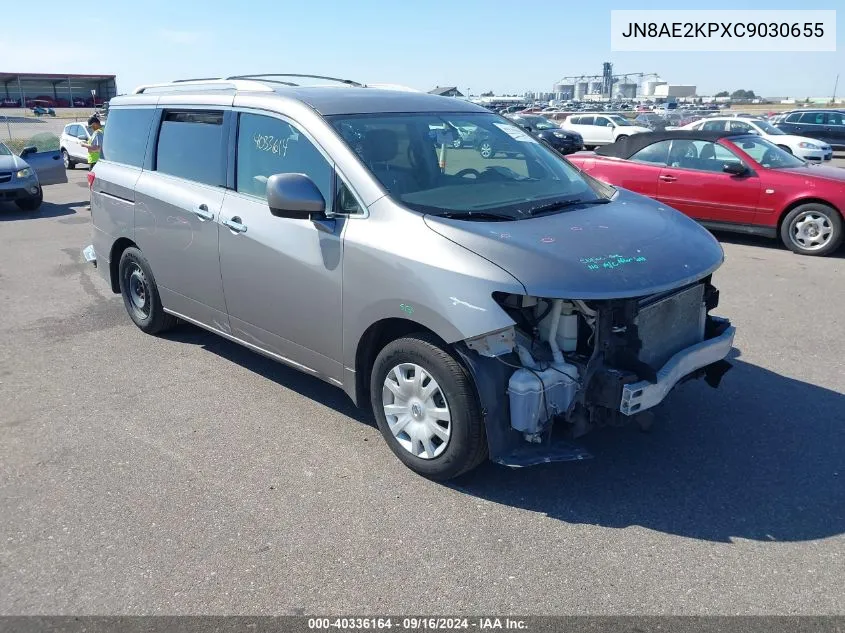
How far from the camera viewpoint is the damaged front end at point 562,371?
134 inches

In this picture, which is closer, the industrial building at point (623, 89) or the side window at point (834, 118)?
the side window at point (834, 118)

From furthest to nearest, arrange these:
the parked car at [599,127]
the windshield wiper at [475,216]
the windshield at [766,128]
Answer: the parked car at [599,127] → the windshield at [766,128] → the windshield wiper at [475,216]

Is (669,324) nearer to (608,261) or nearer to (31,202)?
(608,261)

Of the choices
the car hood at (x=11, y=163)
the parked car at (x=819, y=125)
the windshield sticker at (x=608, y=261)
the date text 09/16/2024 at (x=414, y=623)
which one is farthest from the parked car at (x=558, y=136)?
the date text 09/16/2024 at (x=414, y=623)

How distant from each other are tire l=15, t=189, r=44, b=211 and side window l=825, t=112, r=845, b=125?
81.2ft

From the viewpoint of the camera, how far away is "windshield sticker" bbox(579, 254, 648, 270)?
3.46 meters

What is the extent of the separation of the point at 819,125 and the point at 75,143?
24847 mm

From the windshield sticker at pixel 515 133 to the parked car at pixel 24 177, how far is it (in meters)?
11.9

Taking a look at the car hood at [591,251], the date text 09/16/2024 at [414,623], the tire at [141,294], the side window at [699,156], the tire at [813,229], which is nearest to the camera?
the date text 09/16/2024 at [414,623]

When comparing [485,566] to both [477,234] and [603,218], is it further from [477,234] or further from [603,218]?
[603,218]

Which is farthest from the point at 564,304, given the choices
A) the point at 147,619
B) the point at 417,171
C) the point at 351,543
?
the point at 147,619

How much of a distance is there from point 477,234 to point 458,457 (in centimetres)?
111

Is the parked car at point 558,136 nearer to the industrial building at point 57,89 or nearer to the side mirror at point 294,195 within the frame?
the side mirror at point 294,195

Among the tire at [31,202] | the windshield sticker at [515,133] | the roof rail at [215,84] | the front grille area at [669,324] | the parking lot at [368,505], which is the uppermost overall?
the roof rail at [215,84]
